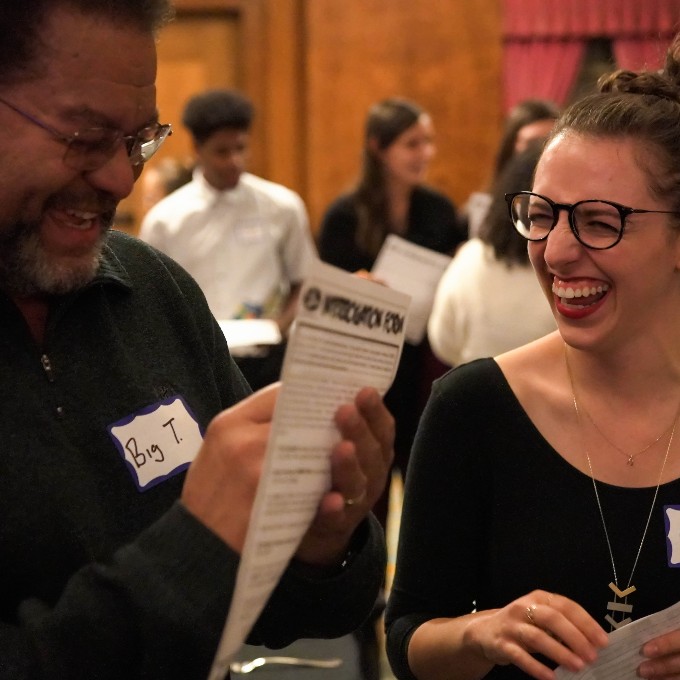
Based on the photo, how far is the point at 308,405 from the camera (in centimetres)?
87

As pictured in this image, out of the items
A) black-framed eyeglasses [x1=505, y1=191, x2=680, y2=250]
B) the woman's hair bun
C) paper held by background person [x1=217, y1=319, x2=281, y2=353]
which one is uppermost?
the woman's hair bun

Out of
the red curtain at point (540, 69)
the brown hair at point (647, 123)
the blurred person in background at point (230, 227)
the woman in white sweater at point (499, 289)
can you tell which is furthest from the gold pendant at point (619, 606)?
Answer: the red curtain at point (540, 69)

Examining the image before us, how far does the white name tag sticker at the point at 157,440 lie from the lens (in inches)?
46.4

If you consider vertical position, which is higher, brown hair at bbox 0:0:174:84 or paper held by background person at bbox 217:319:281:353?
brown hair at bbox 0:0:174:84

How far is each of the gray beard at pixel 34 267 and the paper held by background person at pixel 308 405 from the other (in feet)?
1.38

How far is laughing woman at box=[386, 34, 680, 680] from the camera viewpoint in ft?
5.05

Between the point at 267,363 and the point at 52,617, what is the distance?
2250 millimetres

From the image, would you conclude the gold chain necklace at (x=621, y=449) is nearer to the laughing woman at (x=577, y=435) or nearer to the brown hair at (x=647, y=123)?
the laughing woman at (x=577, y=435)

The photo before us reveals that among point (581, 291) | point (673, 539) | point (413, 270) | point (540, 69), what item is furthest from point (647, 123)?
point (540, 69)

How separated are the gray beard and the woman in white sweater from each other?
6.07 feet

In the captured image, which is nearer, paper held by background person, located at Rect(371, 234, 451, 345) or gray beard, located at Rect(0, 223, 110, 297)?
gray beard, located at Rect(0, 223, 110, 297)

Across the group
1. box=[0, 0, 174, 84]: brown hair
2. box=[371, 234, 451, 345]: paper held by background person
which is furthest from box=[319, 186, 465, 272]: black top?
box=[0, 0, 174, 84]: brown hair

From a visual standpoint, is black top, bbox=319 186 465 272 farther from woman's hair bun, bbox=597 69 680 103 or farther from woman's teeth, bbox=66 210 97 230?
woman's teeth, bbox=66 210 97 230

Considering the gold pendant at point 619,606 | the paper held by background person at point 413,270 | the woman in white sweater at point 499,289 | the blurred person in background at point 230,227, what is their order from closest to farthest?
1. the gold pendant at point 619,606
2. the woman in white sweater at point 499,289
3. the paper held by background person at point 413,270
4. the blurred person in background at point 230,227
